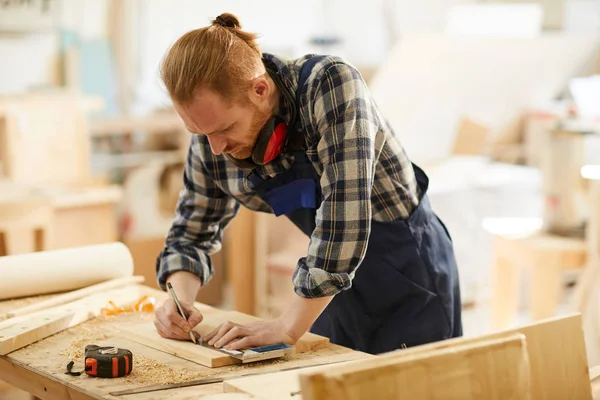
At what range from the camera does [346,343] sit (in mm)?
2117

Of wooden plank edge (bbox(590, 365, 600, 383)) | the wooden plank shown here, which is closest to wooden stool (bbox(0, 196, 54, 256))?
the wooden plank

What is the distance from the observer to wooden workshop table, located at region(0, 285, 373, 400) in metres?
1.59

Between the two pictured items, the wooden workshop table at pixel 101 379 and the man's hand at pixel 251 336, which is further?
the man's hand at pixel 251 336

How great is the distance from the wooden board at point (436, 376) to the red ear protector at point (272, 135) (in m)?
0.65

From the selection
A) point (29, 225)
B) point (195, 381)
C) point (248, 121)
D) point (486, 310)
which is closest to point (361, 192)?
point (248, 121)

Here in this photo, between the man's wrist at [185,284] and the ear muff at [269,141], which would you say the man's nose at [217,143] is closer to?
the ear muff at [269,141]

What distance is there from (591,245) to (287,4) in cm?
340

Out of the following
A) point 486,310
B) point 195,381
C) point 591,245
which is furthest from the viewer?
point 486,310

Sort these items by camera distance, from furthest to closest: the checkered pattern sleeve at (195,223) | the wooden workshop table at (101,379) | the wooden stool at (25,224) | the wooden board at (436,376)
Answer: the wooden stool at (25,224) → the checkered pattern sleeve at (195,223) → the wooden workshop table at (101,379) → the wooden board at (436,376)

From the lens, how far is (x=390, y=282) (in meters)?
2.02

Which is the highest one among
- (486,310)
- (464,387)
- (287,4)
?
(287,4)

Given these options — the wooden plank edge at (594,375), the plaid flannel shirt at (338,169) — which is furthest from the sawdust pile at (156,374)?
the wooden plank edge at (594,375)

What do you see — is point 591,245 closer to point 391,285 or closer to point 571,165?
point 571,165

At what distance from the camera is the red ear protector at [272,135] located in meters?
1.83
